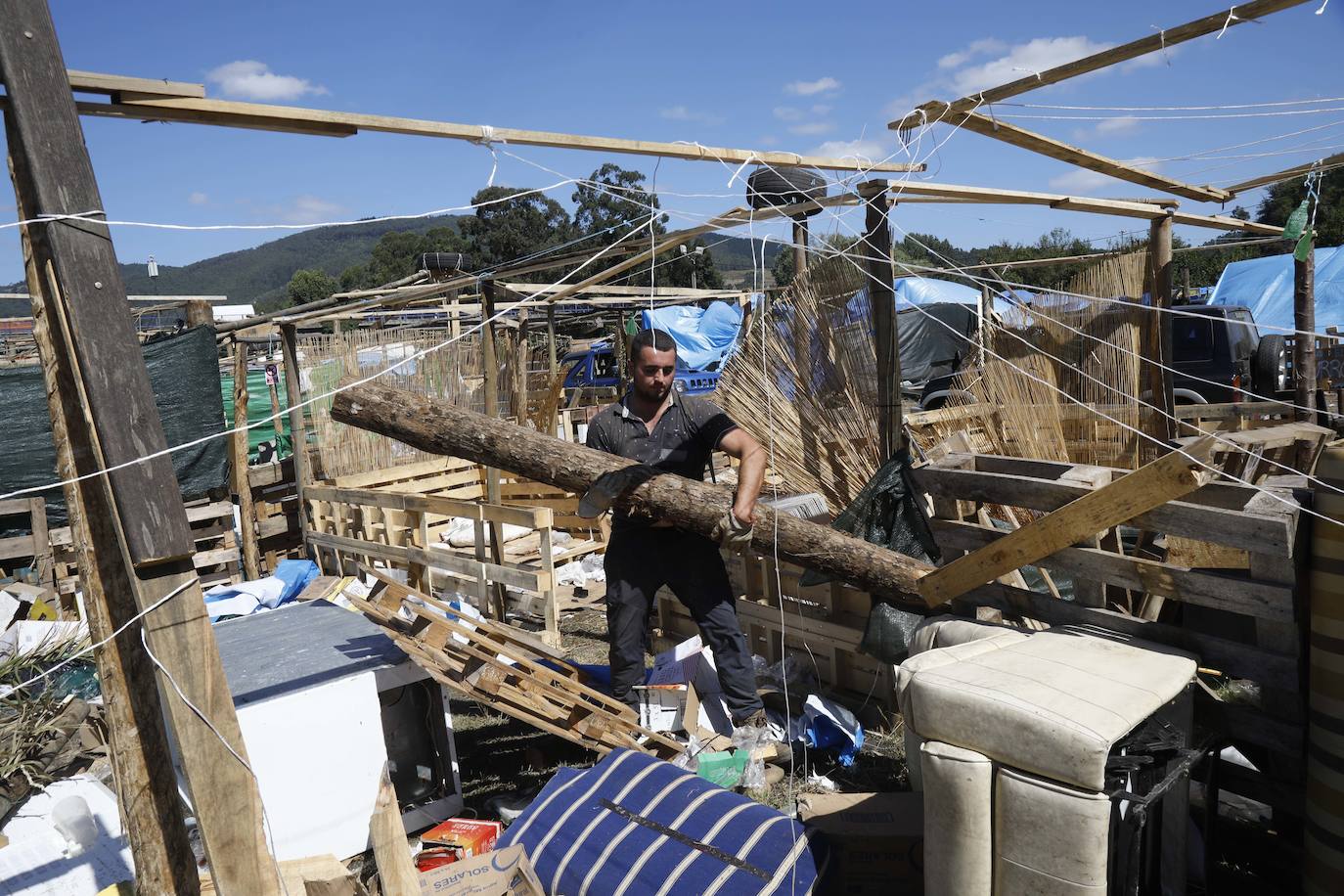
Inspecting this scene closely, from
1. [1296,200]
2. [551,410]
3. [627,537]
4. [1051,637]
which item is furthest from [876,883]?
[1296,200]

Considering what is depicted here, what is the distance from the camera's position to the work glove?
139 inches

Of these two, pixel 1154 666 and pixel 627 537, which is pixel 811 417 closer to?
pixel 627 537

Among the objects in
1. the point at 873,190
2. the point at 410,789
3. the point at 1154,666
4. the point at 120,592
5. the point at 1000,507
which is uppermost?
the point at 873,190

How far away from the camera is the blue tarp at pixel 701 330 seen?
1891 cm

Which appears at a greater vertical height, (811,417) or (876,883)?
(811,417)

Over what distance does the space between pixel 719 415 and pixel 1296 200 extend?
2465 cm

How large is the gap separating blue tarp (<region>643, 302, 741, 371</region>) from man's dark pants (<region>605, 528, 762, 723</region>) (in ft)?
46.8

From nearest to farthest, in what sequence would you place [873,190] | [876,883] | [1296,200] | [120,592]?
[120,592], [876,883], [873,190], [1296,200]

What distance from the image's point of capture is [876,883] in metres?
2.69

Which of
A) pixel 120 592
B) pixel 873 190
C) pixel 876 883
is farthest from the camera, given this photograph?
pixel 873 190

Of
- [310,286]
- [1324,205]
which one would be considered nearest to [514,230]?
[310,286]

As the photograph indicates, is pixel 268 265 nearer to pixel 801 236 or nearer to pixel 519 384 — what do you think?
pixel 519 384

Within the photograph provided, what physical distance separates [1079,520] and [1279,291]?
1539 centimetres

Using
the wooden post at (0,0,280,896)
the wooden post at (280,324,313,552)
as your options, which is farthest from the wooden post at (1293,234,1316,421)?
the wooden post at (280,324,313,552)
